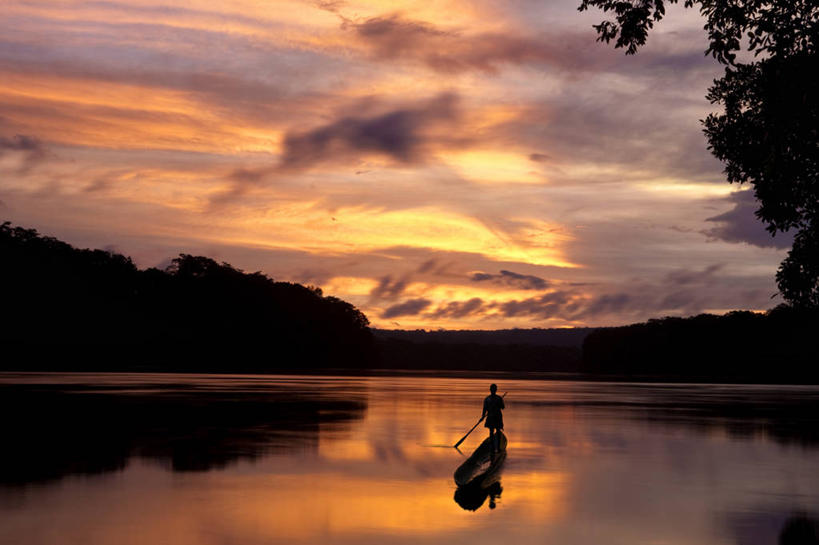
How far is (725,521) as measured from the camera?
19016 mm

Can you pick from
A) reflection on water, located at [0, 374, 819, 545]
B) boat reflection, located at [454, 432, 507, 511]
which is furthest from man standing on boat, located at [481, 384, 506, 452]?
reflection on water, located at [0, 374, 819, 545]

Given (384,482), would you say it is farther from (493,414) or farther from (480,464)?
(493,414)

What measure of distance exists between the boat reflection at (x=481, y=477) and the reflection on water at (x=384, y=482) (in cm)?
12

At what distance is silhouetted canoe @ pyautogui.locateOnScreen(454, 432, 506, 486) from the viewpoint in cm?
2362

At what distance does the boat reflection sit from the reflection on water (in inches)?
4.6

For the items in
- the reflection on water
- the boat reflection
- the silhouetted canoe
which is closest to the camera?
the reflection on water

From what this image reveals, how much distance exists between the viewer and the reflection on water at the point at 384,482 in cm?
1738

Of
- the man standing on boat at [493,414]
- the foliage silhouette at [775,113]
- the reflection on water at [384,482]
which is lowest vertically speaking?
the reflection on water at [384,482]

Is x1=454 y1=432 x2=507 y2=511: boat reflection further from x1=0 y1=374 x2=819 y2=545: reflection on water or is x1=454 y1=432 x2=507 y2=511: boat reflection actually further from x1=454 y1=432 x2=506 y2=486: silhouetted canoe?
x1=0 y1=374 x2=819 y2=545: reflection on water

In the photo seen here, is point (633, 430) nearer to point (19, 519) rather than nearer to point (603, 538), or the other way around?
point (603, 538)

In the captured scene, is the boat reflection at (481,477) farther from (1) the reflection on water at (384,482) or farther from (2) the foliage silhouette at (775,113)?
(2) the foliage silhouette at (775,113)

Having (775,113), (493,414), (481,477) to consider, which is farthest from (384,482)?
(775,113)

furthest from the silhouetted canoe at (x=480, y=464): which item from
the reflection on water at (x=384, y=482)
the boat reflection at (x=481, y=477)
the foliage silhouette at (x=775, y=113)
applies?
the foliage silhouette at (x=775, y=113)

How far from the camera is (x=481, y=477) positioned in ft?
78.3
